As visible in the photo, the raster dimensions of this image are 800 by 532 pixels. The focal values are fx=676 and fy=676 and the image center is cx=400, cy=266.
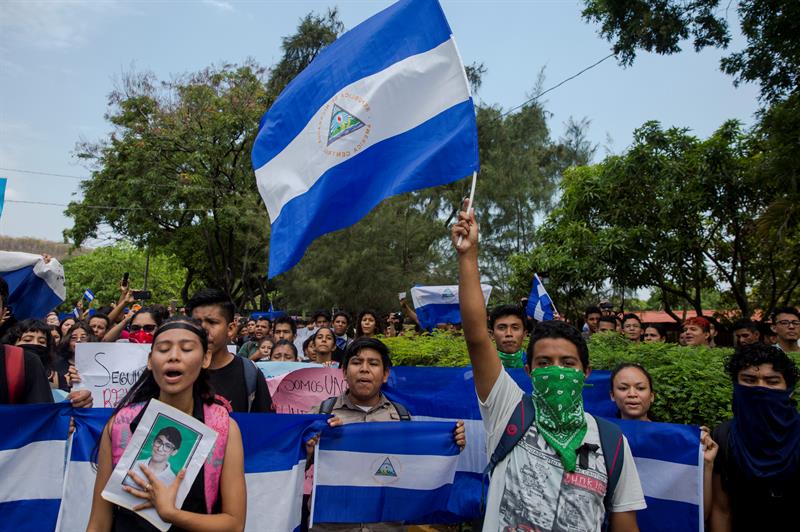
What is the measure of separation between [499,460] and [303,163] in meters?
2.48

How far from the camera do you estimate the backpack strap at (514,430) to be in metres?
2.55

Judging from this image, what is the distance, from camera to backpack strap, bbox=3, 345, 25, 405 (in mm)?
3357

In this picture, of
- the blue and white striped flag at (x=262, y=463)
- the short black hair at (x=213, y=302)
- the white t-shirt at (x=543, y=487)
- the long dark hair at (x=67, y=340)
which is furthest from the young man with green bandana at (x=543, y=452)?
the long dark hair at (x=67, y=340)

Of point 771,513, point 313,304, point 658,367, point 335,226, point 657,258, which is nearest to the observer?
point 771,513

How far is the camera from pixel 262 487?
382 cm

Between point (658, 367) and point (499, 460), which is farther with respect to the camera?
point (658, 367)

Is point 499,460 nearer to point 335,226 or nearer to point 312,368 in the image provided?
point 335,226

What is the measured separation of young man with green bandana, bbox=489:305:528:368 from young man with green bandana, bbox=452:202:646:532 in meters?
2.65

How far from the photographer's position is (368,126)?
4211 millimetres

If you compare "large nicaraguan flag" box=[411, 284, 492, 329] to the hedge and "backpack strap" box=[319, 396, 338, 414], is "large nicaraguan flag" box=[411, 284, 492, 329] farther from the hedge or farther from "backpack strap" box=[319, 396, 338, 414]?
"backpack strap" box=[319, 396, 338, 414]

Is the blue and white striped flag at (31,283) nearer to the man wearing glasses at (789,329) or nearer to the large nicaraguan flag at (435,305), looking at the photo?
the large nicaraguan flag at (435,305)

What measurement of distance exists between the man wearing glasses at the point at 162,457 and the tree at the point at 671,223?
1279 centimetres

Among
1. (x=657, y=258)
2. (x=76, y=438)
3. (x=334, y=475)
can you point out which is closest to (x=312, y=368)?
(x=334, y=475)

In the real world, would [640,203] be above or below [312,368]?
above
